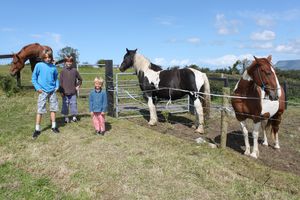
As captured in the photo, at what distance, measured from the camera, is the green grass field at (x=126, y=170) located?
409cm

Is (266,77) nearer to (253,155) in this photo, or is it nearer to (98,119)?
(253,155)

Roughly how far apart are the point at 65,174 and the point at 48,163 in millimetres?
566

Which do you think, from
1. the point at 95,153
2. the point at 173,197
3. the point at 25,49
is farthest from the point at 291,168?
the point at 25,49

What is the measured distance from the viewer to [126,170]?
15.4 ft

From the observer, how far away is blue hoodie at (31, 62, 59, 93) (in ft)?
20.1

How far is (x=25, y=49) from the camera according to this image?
11219mm

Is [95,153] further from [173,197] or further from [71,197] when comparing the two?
[173,197]

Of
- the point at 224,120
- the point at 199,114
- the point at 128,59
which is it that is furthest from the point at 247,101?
the point at 128,59

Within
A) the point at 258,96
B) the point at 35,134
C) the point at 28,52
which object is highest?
the point at 28,52

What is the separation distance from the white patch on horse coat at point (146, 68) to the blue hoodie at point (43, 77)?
2691 mm

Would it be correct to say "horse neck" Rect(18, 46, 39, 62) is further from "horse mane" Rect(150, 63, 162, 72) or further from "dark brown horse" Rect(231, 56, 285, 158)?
"dark brown horse" Rect(231, 56, 285, 158)

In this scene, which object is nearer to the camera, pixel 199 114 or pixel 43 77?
pixel 43 77

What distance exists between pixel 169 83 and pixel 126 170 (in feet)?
11.7

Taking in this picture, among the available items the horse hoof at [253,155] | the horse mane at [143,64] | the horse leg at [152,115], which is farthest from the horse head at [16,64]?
the horse hoof at [253,155]
